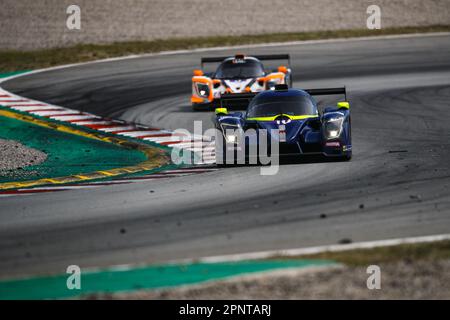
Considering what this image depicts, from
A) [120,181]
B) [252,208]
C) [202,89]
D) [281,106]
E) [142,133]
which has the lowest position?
[252,208]

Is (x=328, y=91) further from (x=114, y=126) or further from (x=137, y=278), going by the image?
(x=137, y=278)

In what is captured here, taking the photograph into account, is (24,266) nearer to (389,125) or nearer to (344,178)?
(344,178)

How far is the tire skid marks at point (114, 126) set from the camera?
1769 cm

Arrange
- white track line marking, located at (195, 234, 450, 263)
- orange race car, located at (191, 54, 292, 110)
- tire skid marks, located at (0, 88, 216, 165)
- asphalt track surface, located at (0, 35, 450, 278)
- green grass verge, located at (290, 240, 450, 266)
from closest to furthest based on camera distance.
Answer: green grass verge, located at (290, 240, 450, 266)
white track line marking, located at (195, 234, 450, 263)
asphalt track surface, located at (0, 35, 450, 278)
tire skid marks, located at (0, 88, 216, 165)
orange race car, located at (191, 54, 292, 110)

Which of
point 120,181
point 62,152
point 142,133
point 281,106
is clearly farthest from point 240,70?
point 120,181

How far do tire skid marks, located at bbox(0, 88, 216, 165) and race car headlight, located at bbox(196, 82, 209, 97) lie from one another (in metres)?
2.04

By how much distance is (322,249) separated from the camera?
9.59m

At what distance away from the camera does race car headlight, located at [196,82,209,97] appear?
21844 mm

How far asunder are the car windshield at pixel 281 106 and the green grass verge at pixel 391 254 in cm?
596

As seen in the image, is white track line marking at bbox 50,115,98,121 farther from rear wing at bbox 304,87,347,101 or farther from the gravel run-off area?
rear wing at bbox 304,87,347,101

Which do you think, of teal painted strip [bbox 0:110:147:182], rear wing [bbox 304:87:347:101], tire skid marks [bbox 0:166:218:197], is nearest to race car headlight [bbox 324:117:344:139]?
rear wing [bbox 304:87:347:101]

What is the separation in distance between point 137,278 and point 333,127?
6.54 metres

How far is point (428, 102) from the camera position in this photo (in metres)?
21.8

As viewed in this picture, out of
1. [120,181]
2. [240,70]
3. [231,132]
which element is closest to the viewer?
[120,181]
